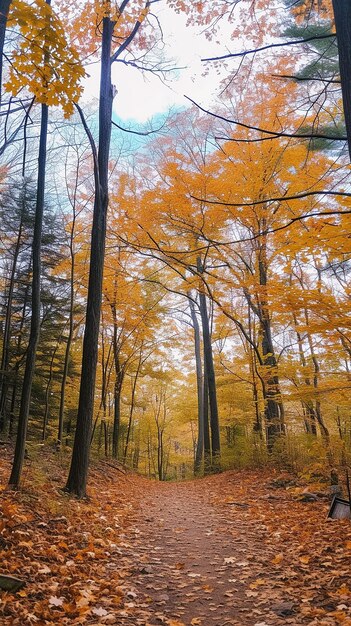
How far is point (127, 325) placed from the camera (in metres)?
15.1

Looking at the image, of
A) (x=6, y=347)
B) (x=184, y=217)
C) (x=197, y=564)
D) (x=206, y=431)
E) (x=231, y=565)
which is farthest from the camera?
(x=206, y=431)

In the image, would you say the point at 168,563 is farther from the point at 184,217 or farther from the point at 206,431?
the point at 206,431

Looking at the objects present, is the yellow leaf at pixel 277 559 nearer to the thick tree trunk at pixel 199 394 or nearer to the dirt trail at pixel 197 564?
the dirt trail at pixel 197 564

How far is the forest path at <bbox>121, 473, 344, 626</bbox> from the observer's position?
3.04 m

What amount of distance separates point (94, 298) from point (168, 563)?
4.54 m

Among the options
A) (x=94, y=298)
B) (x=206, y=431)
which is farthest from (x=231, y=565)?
(x=206, y=431)

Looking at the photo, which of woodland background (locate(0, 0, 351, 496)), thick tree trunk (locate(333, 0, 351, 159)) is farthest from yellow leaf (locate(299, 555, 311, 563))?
thick tree trunk (locate(333, 0, 351, 159))

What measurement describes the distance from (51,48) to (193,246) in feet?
22.7

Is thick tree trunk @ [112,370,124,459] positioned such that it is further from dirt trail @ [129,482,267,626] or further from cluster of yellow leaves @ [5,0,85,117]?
cluster of yellow leaves @ [5,0,85,117]

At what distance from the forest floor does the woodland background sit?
3.94ft

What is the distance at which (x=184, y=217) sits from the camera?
919cm

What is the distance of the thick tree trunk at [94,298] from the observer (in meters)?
6.69

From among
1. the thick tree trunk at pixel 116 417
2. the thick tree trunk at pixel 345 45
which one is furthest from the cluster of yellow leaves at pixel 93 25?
the thick tree trunk at pixel 116 417

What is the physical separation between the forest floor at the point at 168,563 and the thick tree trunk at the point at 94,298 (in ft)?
1.73
